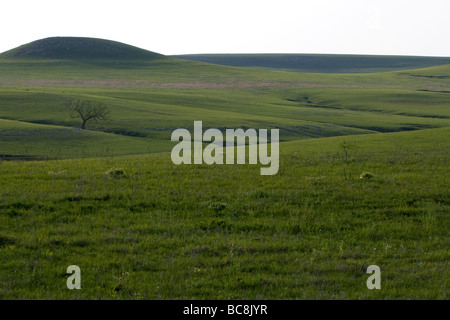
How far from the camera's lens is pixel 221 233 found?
483 inches

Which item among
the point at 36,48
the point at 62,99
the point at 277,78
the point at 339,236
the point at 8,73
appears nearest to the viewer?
the point at 339,236

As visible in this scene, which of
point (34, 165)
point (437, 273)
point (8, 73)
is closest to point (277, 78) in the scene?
point (8, 73)

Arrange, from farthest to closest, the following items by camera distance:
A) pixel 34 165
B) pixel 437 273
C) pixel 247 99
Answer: pixel 247 99 → pixel 34 165 → pixel 437 273

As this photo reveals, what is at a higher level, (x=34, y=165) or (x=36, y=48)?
(x=36, y=48)

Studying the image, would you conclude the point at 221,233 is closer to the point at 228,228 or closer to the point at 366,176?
the point at 228,228

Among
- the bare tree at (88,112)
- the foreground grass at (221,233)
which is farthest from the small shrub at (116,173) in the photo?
the bare tree at (88,112)

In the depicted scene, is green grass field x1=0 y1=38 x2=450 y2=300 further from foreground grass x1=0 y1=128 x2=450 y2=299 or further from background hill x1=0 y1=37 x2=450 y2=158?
background hill x1=0 y1=37 x2=450 y2=158

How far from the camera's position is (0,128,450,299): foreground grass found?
9305mm

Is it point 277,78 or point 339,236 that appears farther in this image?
point 277,78

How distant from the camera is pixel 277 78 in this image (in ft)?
523

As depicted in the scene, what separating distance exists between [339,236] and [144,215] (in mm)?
4949

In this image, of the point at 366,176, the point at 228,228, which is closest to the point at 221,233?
the point at 228,228

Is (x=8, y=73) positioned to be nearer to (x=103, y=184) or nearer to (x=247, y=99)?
(x=247, y=99)

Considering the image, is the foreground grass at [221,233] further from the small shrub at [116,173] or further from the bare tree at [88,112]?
the bare tree at [88,112]
